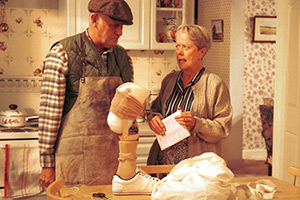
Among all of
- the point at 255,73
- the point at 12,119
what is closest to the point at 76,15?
the point at 12,119

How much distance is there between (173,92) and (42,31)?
2.09 metres

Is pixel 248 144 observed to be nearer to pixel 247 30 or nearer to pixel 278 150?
pixel 247 30

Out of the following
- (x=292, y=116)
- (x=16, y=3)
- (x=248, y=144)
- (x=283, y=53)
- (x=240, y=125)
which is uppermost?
(x=16, y=3)

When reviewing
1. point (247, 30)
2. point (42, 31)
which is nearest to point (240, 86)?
point (247, 30)

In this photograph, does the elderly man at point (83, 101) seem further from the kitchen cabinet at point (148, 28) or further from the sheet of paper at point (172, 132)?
the kitchen cabinet at point (148, 28)

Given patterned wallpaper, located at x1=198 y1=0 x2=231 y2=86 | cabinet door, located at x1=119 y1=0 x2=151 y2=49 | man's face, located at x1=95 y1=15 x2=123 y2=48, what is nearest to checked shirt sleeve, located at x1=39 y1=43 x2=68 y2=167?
man's face, located at x1=95 y1=15 x2=123 y2=48

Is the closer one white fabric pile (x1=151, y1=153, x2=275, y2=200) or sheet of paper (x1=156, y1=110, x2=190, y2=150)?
white fabric pile (x1=151, y1=153, x2=275, y2=200)

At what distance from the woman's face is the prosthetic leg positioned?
2.68ft

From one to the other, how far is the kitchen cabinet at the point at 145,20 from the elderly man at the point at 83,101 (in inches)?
60.5

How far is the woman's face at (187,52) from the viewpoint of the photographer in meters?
2.65

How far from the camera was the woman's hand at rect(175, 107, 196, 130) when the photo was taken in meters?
2.52

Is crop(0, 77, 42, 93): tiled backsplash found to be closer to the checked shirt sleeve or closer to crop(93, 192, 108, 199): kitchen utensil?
the checked shirt sleeve

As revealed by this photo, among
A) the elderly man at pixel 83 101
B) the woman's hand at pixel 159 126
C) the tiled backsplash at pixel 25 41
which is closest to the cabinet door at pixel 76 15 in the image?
the tiled backsplash at pixel 25 41

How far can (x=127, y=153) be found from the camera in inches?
77.1
